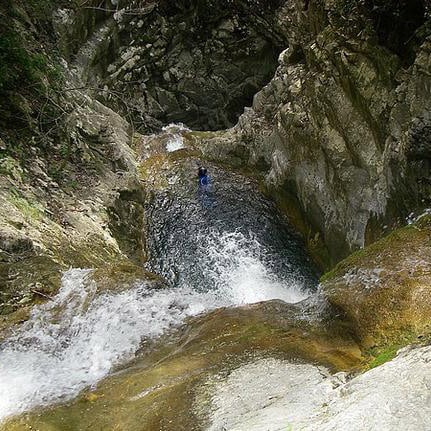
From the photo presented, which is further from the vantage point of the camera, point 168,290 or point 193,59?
point 193,59

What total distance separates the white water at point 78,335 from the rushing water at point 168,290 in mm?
14

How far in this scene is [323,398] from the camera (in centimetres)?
337

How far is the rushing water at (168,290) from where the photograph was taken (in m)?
5.94

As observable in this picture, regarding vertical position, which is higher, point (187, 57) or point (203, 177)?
point (187, 57)

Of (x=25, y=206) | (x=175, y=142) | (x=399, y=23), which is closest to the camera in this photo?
(x=25, y=206)

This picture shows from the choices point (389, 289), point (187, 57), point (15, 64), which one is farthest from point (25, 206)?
point (187, 57)

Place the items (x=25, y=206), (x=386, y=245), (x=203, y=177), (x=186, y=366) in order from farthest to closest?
(x=203, y=177) < (x=25, y=206) < (x=386, y=245) < (x=186, y=366)

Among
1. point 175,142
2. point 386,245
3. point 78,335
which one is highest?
point 175,142

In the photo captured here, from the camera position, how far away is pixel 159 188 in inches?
670

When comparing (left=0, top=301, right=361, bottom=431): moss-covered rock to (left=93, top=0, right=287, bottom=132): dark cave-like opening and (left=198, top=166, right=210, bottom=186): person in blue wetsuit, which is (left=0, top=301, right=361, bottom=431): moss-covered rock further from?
(left=93, top=0, right=287, bottom=132): dark cave-like opening

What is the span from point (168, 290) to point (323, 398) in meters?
4.68

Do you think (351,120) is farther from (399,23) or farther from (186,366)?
(186,366)

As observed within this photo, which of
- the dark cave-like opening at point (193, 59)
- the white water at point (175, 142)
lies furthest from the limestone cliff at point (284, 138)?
the dark cave-like opening at point (193, 59)

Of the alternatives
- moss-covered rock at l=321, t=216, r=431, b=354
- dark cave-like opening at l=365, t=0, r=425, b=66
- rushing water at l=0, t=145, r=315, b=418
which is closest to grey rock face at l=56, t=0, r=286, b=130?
rushing water at l=0, t=145, r=315, b=418
